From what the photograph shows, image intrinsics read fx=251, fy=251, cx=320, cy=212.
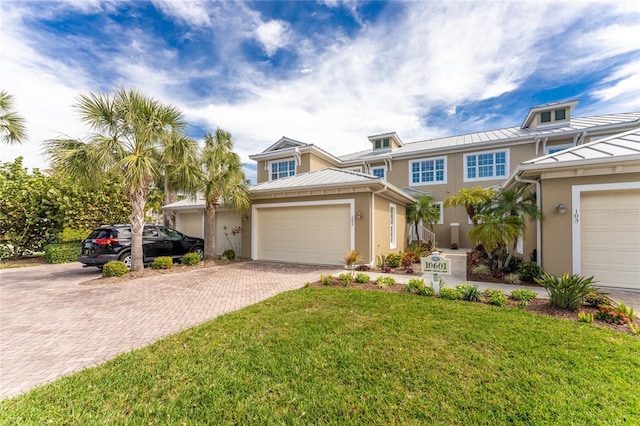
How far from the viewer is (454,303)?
529 centimetres

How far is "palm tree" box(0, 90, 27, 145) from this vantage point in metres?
10.9

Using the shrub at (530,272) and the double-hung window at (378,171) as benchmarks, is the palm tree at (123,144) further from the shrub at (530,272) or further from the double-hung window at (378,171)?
the double-hung window at (378,171)

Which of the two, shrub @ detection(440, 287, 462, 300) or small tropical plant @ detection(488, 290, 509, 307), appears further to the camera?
shrub @ detection(440, 287, 462, 300)

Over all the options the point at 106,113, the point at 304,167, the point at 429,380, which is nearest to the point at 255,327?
the point at 429,380

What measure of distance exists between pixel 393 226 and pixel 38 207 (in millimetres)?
18132

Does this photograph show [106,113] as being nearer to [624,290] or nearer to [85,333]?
→ [85,333]

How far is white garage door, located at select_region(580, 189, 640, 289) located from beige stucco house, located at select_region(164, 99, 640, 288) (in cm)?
4

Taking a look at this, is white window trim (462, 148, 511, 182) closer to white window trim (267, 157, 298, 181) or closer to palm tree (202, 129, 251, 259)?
white window trim (267, 157, 298, 181)

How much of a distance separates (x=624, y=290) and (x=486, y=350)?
6.27 m

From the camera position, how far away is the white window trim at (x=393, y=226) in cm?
1212

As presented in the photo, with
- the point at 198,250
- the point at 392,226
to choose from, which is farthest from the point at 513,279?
the point at 198,250

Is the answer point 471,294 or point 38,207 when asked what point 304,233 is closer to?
point 471,294

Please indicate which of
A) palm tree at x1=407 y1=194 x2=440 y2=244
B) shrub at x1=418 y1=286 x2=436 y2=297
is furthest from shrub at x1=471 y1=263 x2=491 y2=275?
palm tree at x1=407 y1=194 x2=440 y2=244

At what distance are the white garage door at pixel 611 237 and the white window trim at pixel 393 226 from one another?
646cm
